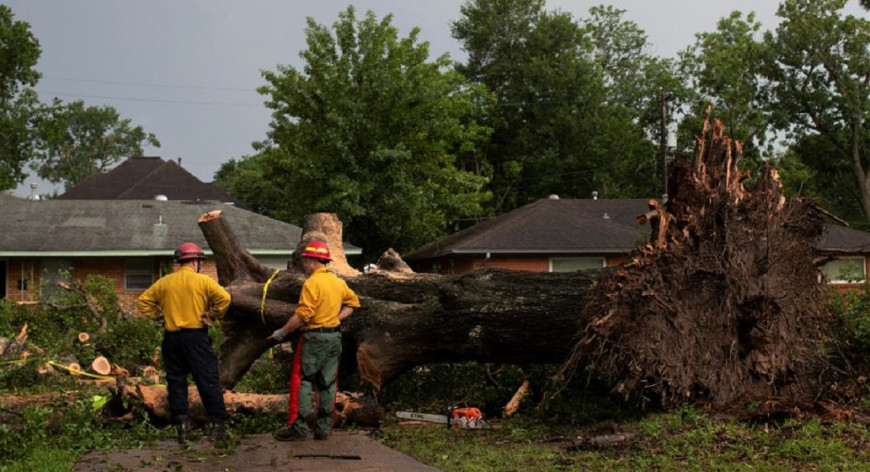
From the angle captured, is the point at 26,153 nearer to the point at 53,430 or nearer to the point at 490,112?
the point at 490,112

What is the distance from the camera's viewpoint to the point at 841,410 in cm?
789

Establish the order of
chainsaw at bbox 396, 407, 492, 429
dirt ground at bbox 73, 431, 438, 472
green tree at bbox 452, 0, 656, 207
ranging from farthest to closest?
green tree at bbox 452, 0, 656, 207, chainsaw at bbox 396, 407, 492, 429, dirt ground at bbox 73, 431, 438, 472

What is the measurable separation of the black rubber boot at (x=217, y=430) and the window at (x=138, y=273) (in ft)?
69.0

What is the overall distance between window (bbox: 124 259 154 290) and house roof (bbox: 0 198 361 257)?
2.85 ft

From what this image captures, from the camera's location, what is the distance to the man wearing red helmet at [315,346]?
879 cm

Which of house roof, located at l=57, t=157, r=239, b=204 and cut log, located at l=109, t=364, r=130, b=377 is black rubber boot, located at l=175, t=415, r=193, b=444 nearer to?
cut log, located at l=109, t=364, r=130, b=377

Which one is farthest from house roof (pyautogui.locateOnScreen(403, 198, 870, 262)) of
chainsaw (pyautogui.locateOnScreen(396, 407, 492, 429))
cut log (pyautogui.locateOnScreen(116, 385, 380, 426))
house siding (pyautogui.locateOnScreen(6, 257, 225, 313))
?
cut log (pyautogui.locateOnScreen(116, 385, 380, 426))

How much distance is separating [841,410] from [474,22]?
49.9 m

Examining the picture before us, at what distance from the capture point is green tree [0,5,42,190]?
3422cm

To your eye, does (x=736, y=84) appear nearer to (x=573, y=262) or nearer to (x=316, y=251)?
(x=573, y=262)

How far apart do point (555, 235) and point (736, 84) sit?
13.8 m

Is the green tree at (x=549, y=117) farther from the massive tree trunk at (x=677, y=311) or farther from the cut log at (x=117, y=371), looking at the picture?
the massive tree trunk at (x=677, y=311)

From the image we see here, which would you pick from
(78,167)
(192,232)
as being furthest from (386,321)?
(78,167)

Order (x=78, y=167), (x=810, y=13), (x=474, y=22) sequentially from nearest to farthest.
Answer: (x=810, y=13) < (x=474, y=22) < (x=78, y=167)
